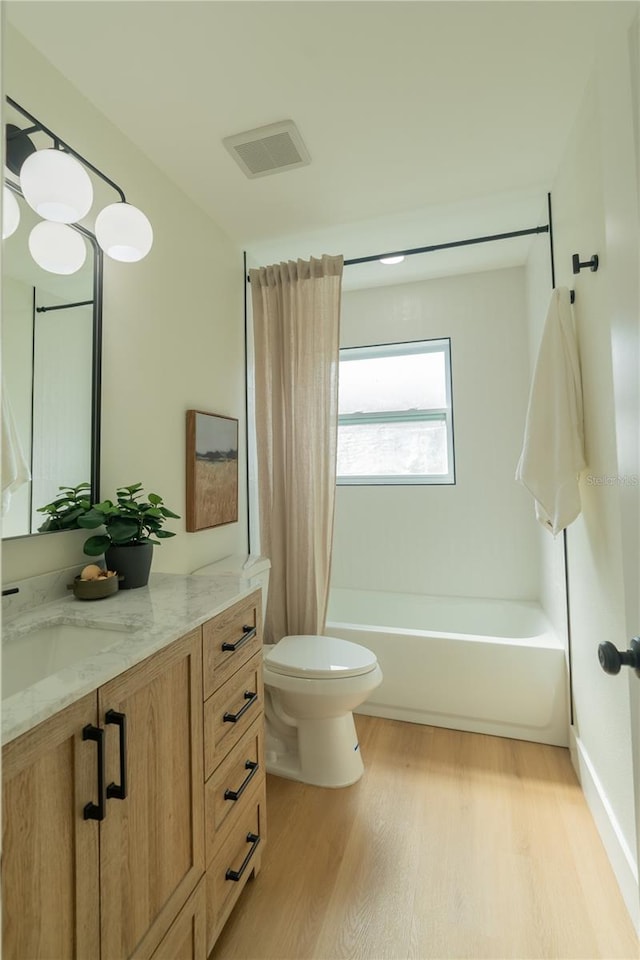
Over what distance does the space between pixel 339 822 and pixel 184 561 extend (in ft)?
3.73

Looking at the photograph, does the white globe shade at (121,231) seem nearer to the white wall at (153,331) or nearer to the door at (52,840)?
the white wall at (153,331)

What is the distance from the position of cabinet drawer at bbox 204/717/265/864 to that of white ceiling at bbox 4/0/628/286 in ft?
5.80

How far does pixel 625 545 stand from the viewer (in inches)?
28.9

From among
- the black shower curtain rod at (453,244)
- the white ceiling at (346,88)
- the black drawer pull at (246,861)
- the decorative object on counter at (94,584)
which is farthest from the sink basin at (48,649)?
the black shower curtain rod at (453,244)

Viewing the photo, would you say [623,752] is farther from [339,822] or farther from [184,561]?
[184,561]

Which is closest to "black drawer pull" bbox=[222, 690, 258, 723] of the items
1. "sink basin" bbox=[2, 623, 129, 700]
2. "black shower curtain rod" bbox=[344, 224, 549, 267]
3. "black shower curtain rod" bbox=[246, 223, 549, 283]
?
"sink basin" bbox=[2, 623, 129, 700]

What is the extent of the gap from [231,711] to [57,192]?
1476 millimetres

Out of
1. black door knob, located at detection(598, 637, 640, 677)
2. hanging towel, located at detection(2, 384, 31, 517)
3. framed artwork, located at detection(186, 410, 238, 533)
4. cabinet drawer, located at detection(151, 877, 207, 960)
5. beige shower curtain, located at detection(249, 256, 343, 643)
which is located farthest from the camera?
A: beige shower curtain, located at detection(249, 256, 343, 643)

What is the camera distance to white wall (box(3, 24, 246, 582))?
4.27 ft

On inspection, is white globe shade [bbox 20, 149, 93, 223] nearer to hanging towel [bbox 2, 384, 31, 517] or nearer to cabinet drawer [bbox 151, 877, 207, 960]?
hanging towel [bbox 2, 384, 31, 517]

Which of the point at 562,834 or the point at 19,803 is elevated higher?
the point at 19,803

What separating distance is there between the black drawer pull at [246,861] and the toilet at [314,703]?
0.47m

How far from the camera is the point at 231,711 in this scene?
48.9 inches

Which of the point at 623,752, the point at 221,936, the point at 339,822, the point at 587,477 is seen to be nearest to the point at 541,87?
the point at 587,477
